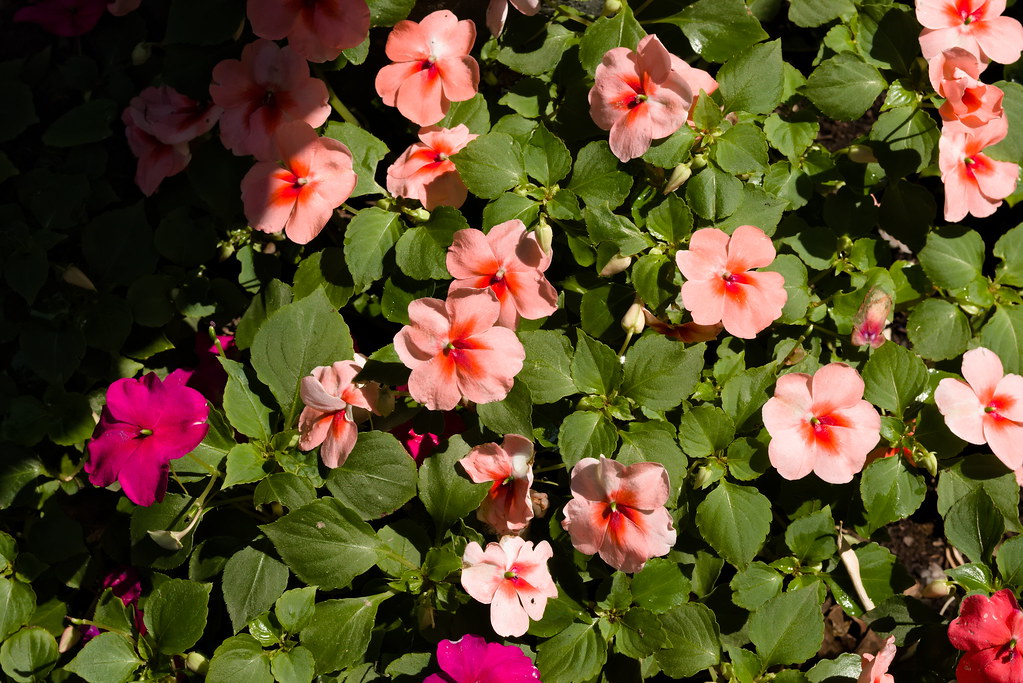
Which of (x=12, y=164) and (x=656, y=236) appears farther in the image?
(x=12, y=164)

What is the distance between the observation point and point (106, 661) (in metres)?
1.58

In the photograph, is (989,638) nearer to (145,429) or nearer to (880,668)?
(880,668)

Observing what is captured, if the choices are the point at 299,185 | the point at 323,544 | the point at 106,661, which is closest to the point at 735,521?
the point at 323,544

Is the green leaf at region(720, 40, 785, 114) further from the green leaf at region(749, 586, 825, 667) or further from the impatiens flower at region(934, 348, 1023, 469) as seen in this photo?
the green leaf at region(749, 586, 825, 667)

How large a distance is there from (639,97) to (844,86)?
1.59 ft

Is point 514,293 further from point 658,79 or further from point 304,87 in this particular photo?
point 304,87

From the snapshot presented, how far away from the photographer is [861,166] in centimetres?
183

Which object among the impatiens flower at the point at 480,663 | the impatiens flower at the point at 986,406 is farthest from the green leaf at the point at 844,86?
the impatiens flower at the point at 480,663

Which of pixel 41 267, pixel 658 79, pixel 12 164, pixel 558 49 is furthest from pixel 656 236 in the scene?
pixel 12 164

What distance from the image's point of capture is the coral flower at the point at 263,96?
5.70 ft

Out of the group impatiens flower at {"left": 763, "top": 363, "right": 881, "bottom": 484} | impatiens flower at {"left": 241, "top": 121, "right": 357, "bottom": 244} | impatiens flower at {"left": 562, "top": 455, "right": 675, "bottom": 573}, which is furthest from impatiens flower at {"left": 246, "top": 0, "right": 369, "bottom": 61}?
impatiens flower at {"left": 763, "top": 363, "right": 881, "bottom": 484}

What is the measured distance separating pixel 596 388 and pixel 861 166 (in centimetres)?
83

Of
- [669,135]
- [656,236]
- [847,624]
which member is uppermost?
[669,135]

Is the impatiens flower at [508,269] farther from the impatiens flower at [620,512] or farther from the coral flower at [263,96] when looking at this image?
the coral flower at [263,96]
